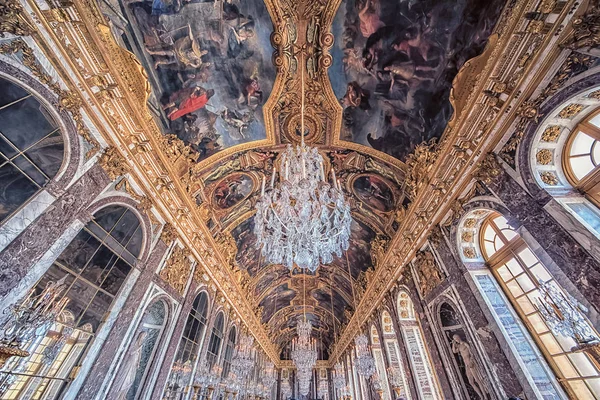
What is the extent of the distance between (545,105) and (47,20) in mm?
8157

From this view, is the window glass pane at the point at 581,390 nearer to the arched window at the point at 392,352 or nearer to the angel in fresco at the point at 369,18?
the arched window at the point at 392,352

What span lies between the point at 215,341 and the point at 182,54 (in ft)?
34.2

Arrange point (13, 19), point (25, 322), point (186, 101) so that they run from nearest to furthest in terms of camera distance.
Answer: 1. point (25, 322)
2. point (13, 19)
3. point (186, 101)

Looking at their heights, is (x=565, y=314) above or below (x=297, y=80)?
below

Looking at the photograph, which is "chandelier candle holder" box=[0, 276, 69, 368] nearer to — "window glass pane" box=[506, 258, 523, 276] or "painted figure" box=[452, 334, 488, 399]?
"painted figure" box=[452, 334, 488, 399]

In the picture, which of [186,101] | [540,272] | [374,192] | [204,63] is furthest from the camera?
[374,192]

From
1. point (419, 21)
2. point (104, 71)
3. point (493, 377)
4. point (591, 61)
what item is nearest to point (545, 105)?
point (591, 61)

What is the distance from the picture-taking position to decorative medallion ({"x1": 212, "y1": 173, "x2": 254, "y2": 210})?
8.56 metres

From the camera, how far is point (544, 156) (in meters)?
4.06

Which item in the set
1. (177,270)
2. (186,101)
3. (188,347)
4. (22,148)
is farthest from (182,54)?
(188,347)

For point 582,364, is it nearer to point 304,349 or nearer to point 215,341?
point 215,341

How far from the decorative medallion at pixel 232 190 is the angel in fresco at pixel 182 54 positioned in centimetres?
380

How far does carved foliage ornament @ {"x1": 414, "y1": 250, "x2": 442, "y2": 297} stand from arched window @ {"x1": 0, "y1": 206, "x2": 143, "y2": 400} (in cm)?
790

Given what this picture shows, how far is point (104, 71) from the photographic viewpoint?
448cm
